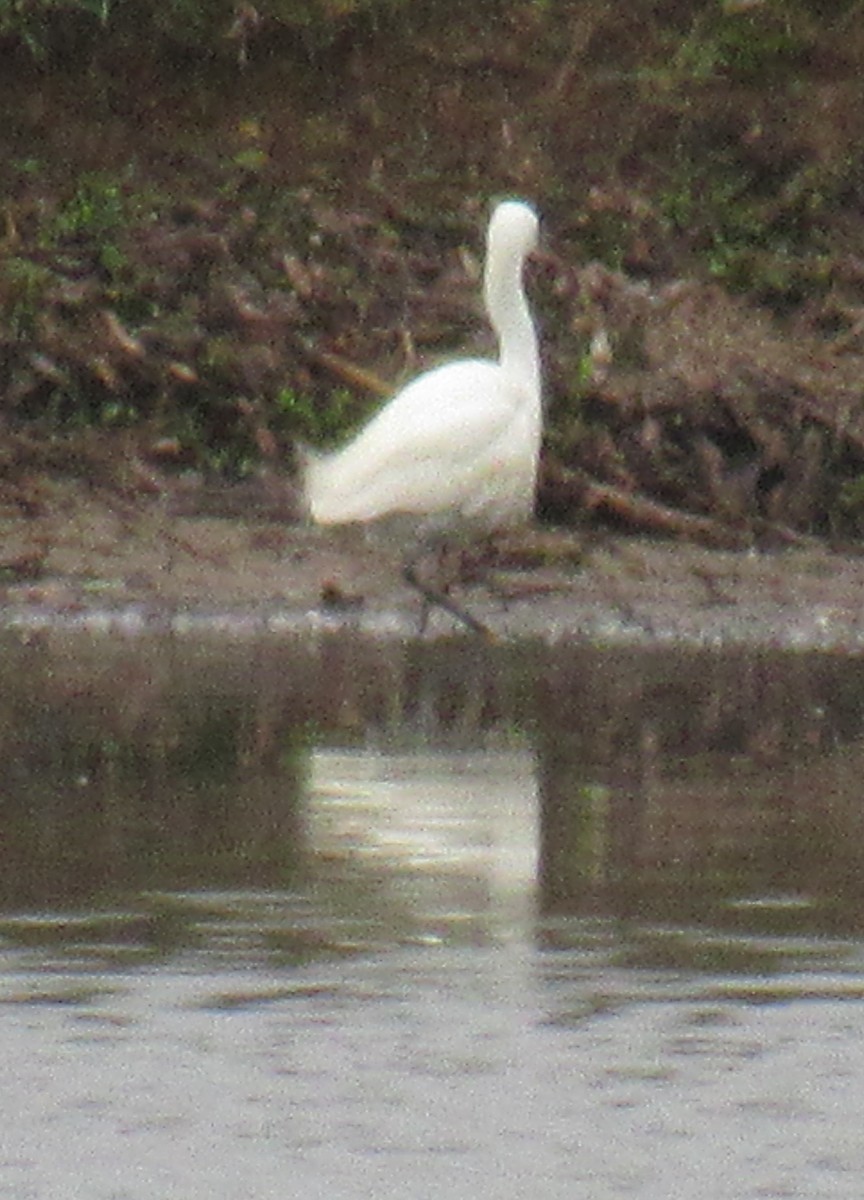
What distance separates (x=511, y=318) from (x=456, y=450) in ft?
2.30

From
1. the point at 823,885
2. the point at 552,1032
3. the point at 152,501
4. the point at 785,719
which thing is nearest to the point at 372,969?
the point at 552,1032

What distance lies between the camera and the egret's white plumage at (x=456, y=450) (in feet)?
43.1

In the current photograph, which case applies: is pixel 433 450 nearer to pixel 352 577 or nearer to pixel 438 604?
pixel 438 604

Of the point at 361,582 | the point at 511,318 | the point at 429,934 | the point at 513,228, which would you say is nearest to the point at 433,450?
the point at 511,318

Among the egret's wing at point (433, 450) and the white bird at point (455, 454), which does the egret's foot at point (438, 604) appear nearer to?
the white bird at point (455, 454)

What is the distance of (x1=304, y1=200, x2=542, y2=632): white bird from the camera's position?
43.1 feet

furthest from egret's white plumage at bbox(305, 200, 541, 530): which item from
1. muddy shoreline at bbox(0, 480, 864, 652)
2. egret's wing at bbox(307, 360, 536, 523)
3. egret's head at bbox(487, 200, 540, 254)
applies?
muddy shoreline at bbox(0, 480, 864, 652)

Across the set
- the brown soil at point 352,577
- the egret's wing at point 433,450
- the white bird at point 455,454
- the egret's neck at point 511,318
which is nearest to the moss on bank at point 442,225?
the brown soil at point 352,577

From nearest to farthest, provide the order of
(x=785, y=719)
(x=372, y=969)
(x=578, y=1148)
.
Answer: (x=578, y=1148), (x=372, y=969), (x=785, y=719)

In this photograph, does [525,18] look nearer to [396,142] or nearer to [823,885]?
[396,142]

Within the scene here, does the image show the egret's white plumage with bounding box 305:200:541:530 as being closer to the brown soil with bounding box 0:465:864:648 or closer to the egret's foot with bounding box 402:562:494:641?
the egret's foot with bounding box 402:562:494:641

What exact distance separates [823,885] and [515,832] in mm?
952

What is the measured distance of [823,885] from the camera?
27.8 feet

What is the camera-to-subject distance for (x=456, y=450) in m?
13.1
